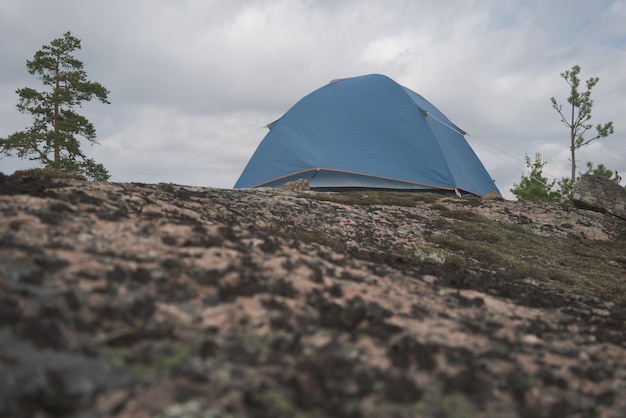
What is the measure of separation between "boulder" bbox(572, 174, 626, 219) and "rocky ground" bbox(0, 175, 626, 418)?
1636cm

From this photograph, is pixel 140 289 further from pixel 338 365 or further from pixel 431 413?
pixel 431 413

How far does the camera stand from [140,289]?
14.7 ft

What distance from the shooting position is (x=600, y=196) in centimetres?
2225

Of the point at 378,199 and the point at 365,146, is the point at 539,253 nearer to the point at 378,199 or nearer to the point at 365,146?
the point at 378,199

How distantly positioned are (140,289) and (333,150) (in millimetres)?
23851

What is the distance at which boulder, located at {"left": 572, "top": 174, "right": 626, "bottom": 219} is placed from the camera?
21.9 meters

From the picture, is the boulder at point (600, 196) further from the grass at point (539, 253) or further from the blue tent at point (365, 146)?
the blue tent at point (365, 146)

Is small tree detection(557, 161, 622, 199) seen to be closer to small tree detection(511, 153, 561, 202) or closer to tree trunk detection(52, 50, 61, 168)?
small tree detection(511, 153, 561, 202)

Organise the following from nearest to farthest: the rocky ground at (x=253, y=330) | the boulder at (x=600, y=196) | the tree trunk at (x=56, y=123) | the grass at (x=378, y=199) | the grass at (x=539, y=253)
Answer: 1. the rocky ground at (x=253, y=330)
2. the grass at (x=539, y=253)
3. the grass at (x=378, y=199)
4. the boulder at (x=600, y=196)
5. the tree trunk at (x=56, y=123)

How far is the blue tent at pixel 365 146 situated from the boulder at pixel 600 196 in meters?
5.70

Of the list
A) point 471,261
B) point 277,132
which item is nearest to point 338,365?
point 471,261

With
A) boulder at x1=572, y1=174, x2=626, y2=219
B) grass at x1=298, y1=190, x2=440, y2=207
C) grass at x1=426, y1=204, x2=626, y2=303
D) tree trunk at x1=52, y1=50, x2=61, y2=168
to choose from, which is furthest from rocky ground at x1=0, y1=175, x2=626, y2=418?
tree trunk at x1=52, y1=50, x2=61, y2=168

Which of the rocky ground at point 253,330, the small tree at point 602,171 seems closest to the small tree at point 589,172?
the small tree at point 602,171

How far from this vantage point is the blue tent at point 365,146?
27312 mm
